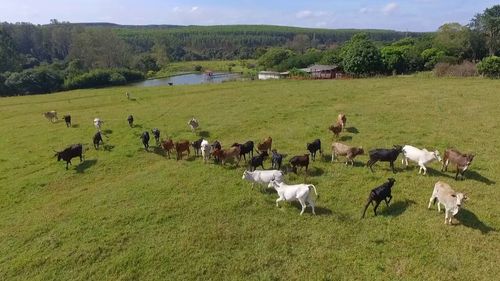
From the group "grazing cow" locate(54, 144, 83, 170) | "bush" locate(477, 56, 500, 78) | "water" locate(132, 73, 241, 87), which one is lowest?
"grazing cow" locate(54, 144, 83, 170)

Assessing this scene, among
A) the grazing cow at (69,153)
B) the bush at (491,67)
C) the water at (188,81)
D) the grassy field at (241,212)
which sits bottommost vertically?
the grassy field at (241,212)

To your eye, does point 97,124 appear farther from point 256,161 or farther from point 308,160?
point 308,160

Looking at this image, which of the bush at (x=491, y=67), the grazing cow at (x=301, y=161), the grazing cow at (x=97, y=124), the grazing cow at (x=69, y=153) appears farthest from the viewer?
the bush at (x=491, y=67)

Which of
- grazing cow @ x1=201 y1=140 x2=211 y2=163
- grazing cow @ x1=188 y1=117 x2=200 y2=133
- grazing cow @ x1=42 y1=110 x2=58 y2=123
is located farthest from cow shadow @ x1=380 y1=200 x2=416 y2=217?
grazing cow @ x1=42 y1=110 x2=58 y2=123

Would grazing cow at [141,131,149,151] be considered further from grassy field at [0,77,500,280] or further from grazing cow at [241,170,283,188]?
grazing cow at [241,170,283,188]

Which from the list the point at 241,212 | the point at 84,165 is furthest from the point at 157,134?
the point at 241,212

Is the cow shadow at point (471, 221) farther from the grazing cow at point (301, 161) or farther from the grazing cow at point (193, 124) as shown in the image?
the grazing cow at point (193, 124)

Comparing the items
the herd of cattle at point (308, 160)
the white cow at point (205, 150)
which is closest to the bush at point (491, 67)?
the herd of cattle at point (308, 160)
